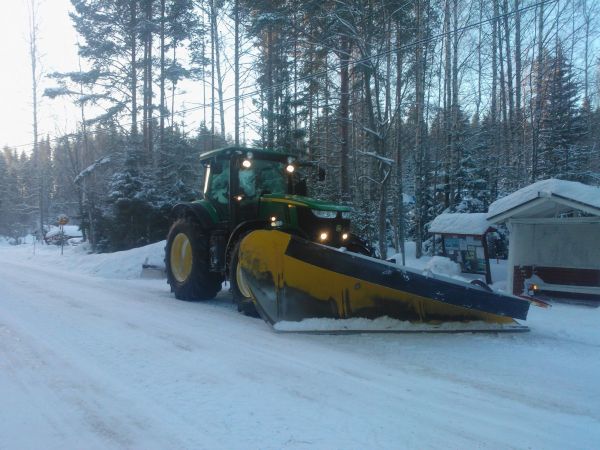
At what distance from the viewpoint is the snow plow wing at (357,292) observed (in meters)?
6.00

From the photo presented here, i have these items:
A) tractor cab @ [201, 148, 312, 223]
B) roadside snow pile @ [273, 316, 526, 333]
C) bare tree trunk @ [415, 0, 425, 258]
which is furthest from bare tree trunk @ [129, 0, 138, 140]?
roadside snow pile @ [273, 316, 526, 333]

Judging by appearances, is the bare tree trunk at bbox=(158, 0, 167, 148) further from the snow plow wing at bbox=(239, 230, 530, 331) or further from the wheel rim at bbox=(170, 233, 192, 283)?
the snow plow wing at bbox=(239, 230, 530, 331)

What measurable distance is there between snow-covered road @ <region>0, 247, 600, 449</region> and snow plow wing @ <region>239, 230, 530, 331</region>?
0.33 m

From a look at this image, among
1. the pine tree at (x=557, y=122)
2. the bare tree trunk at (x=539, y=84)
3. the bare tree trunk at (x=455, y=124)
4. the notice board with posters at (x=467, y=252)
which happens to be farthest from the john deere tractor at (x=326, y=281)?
the pine tree at (x=557, y=122)

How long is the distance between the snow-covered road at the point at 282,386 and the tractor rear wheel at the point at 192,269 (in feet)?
5.02

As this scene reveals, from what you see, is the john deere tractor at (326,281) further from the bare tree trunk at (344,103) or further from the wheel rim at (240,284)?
the bare tree trunk at (344,103)

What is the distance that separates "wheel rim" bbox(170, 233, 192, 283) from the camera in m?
9.09

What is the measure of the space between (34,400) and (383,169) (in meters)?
13.5

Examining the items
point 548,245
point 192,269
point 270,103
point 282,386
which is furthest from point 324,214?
point 270,103

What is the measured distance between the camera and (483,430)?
11.3 ft

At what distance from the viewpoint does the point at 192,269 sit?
8555mm

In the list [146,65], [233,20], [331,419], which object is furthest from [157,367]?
[146,65]

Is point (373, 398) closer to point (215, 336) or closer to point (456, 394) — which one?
point (456, 394)

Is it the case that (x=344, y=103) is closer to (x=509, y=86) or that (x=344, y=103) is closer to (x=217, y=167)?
(x=509, y=86)
